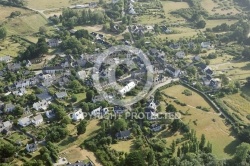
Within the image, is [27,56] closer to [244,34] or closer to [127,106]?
[127,106]

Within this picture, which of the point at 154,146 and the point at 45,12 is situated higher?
the point at 45,12

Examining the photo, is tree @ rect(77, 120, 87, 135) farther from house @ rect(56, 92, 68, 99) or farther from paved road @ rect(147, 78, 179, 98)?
paved road @ rect(147, 78, 179, 98)

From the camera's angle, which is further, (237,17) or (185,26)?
(237,17)

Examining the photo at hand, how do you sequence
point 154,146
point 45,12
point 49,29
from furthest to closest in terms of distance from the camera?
point 45,12
point 49,29
point 154,146

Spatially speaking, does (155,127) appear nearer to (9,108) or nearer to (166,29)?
(9,108)

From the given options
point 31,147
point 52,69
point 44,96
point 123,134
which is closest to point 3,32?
point 52,69

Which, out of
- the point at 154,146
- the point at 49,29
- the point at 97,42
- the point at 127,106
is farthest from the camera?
the point at 49,29

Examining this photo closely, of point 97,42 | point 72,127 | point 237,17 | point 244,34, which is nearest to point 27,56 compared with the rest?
point 97,42

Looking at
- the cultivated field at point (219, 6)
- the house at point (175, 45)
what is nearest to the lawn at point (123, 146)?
the house at point (175, 45)
